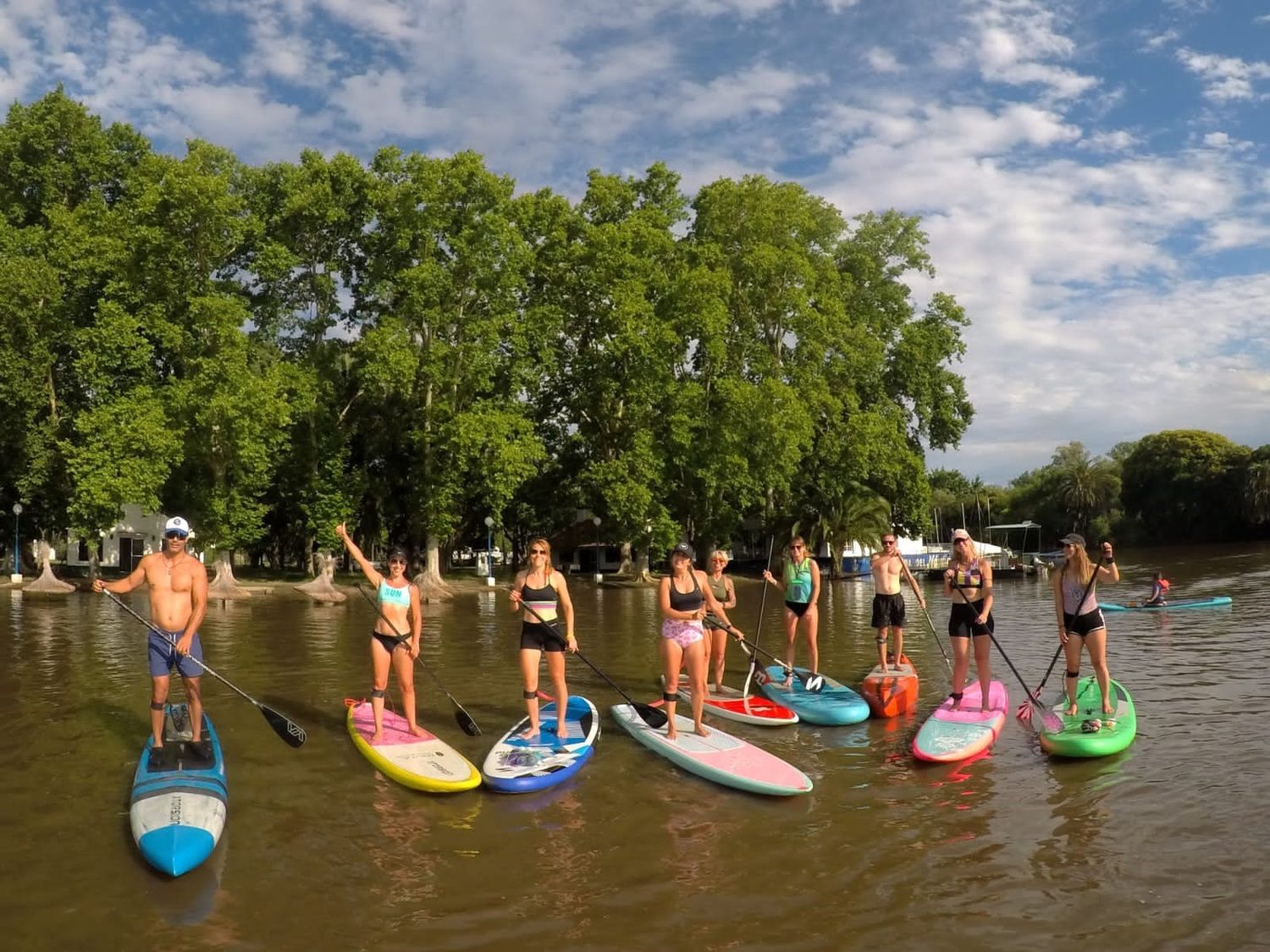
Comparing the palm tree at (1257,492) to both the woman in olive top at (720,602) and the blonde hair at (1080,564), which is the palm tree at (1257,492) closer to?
the woman in olive top at (720,602)

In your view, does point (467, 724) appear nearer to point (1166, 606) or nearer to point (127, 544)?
point (1166, 606)

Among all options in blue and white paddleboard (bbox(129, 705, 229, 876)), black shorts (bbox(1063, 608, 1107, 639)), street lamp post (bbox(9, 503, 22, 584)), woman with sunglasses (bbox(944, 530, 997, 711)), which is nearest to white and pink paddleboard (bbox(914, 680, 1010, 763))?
woman with sunglasses (bbox(944, 530, 997, 711))

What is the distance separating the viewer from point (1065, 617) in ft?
32.2

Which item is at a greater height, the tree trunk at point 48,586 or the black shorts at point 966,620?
the black shorts at point 966,620

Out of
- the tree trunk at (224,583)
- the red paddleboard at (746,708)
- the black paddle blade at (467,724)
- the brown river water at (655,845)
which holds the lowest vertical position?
the brown river water at (655,845)

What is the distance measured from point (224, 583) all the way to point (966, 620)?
1082 inches

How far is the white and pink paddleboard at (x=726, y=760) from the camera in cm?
814

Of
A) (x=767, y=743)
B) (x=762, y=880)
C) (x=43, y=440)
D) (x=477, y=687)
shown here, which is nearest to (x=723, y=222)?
(x=43, y=440)

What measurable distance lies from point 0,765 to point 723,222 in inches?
1479

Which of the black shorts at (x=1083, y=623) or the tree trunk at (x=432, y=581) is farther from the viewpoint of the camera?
the tree trunk at (x=432, y=581)

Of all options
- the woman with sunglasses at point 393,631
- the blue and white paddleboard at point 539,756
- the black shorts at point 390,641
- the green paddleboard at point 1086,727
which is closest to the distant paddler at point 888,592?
the green paddleboard at point 1086,727

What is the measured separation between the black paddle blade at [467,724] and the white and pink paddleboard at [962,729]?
179 inches

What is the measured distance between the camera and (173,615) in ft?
28.7

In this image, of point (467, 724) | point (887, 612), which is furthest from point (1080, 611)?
point (467, 724)
